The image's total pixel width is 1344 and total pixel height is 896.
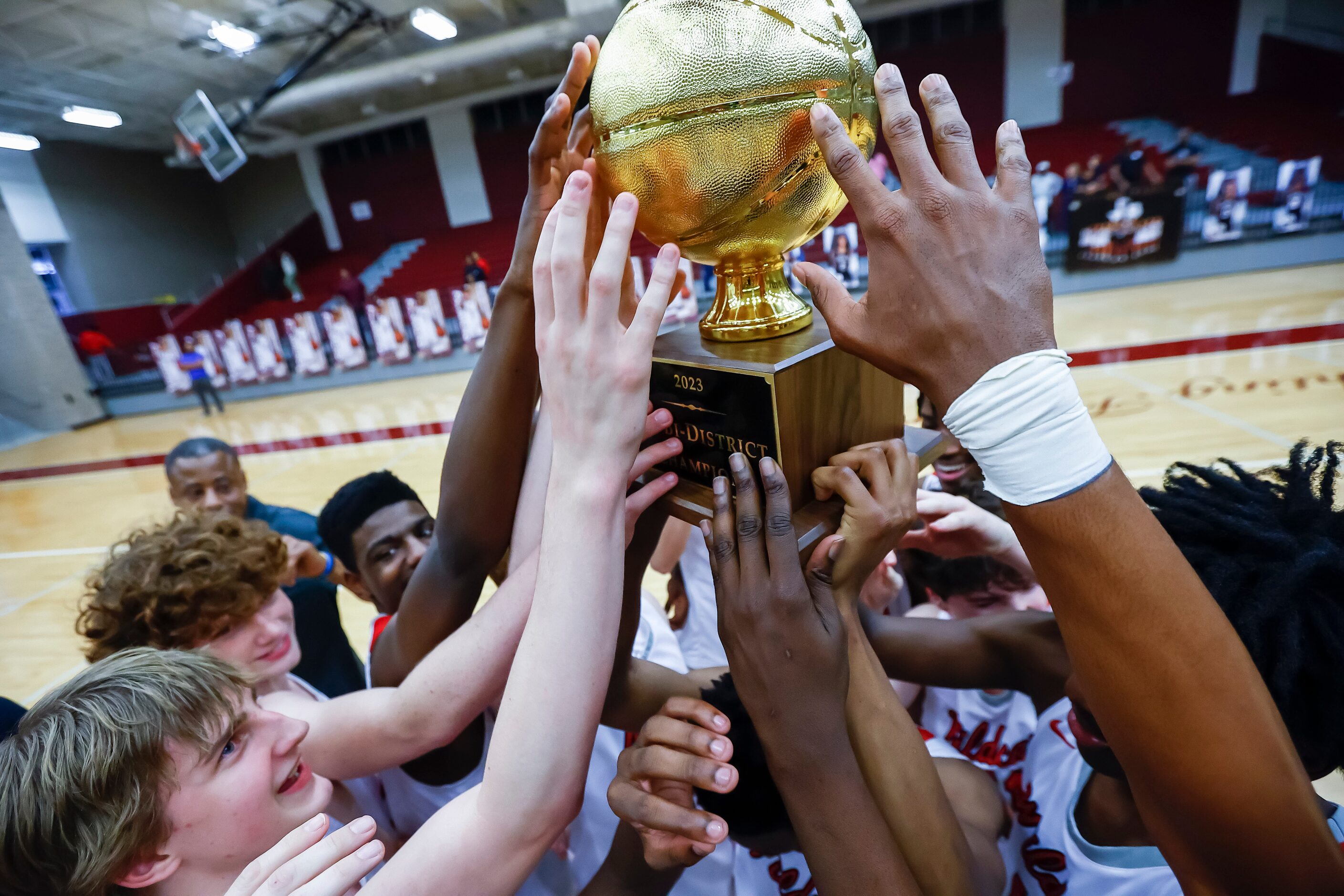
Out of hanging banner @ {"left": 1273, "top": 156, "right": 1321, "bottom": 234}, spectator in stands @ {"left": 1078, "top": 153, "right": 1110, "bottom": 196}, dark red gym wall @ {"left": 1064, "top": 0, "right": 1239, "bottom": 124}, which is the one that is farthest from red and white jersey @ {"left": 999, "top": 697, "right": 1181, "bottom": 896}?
dark red gym wall @ {"left": 1064, "top": 0, "right": 1239, "bottom": 124}

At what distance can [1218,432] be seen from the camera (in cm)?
353

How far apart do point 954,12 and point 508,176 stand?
840cm

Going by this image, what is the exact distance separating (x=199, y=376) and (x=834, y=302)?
Result: 433 inches

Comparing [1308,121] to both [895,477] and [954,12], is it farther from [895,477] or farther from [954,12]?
[895,477]

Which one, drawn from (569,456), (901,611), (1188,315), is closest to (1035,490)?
(569,456)

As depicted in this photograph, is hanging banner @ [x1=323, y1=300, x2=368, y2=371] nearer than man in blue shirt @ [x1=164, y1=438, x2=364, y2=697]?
No

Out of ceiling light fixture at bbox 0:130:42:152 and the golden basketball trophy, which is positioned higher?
ceiling light fixture at bbox 0:130:42:152

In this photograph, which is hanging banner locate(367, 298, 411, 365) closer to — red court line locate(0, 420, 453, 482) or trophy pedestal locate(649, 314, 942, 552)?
red court line locate(0, 420, 453, 482)

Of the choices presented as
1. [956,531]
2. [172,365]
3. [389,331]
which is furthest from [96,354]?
[956,531]

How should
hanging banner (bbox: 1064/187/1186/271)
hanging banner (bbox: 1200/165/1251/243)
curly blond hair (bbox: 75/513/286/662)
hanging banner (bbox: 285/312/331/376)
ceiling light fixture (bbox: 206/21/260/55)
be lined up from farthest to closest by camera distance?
hanging banner (bbox: 285/312/331/376), ceiling light fixture (bbox: 206/21/260/55), hanging banner (bbox: 1064/187/1186/271), hanging banner (bbox: 1200/165/1251/243), curly blond hair (bbox: 75/513/286/662)

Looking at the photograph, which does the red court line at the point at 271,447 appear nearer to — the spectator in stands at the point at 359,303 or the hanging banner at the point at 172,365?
the hanging banner at the point at 172,365

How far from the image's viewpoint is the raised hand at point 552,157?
91 centimetres

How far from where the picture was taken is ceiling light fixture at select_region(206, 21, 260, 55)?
26.2ft

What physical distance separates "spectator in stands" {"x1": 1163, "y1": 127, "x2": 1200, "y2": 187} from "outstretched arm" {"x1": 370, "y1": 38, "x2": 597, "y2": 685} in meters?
8.93
